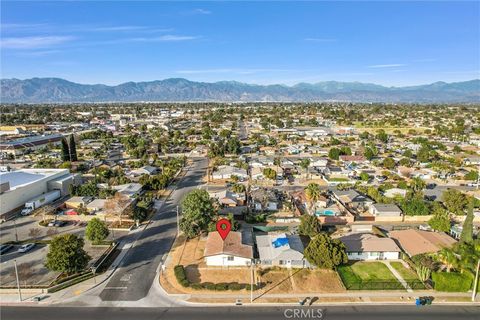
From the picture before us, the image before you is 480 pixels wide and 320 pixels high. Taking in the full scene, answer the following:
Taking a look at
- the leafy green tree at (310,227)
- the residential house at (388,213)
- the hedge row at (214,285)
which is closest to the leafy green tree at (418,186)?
the residential house at (388,213)

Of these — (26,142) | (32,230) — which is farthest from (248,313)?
(26,142)

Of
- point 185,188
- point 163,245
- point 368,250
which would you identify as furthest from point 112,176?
point 368,250

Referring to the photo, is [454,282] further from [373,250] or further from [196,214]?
[196,214]

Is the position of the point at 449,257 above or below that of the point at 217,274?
above

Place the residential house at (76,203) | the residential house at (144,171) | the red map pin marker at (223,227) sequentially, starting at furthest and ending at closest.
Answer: the residential house at (144,171) < the residential house at (76,203) < the red map pin marker at (223,227)

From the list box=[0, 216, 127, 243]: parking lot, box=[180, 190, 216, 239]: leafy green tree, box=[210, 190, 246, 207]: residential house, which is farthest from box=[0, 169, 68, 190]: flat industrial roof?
box=[180, 190, 216, 239]: leafy green tree

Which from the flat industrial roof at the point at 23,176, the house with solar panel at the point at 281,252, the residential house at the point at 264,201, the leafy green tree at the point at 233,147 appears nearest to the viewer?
the house with solar panel at the point at 281,252

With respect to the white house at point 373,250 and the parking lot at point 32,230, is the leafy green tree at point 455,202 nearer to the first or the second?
the white house at point 373,250
